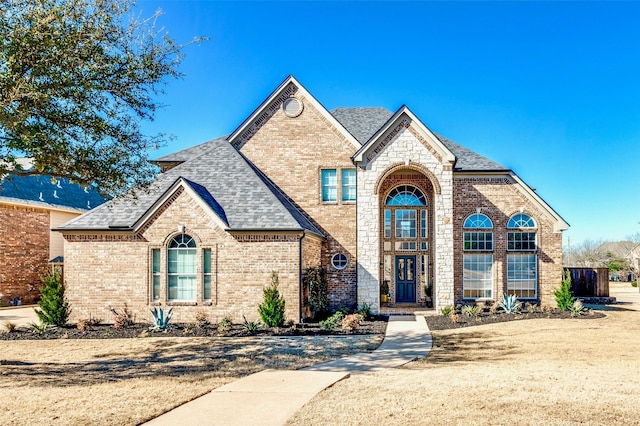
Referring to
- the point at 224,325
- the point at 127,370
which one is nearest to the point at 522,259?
the point at 224,325

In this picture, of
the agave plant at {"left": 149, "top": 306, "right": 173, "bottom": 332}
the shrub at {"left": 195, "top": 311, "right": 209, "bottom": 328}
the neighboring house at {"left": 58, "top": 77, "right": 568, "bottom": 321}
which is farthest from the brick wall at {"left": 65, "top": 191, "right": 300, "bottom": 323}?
the agave plant at {"left": 149, "top": 306, "right": 173, "bottom": 332}

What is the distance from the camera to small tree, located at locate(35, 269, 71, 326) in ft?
53.6

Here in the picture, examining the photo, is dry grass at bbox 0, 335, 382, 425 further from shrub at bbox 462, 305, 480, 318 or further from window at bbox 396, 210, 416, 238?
window at bbox 396, 210, 416, 238

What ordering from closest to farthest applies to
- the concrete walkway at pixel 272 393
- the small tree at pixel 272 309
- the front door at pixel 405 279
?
the concrete walkway at pixel 272 393 < the small tree at pixel 272 309 < the front door at pixel 405 279

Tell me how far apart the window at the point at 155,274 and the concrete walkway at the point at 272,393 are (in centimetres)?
834

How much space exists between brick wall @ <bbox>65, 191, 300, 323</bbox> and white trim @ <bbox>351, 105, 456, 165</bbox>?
5.43 meters

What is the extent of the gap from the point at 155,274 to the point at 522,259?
1540cm

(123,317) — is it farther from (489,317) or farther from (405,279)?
(489,317)

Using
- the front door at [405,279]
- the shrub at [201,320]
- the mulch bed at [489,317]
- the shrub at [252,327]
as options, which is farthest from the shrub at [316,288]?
the front door at [405,279]

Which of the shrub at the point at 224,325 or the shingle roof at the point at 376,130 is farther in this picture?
the shingle roof at the point at 376,130

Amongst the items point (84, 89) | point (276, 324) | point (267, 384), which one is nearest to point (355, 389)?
point (267, 384)

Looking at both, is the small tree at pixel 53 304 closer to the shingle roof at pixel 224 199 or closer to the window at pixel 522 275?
the shingle roof at pixel 224 199

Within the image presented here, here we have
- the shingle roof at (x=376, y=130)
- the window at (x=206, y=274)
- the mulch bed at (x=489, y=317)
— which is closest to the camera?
the window at (x=206, y=274)

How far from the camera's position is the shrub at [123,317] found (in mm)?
16248
